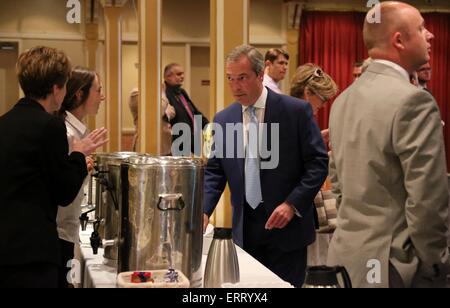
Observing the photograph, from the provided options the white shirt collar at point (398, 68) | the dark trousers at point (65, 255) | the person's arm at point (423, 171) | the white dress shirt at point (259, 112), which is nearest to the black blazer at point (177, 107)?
the white dress shirt at point (259, 112)

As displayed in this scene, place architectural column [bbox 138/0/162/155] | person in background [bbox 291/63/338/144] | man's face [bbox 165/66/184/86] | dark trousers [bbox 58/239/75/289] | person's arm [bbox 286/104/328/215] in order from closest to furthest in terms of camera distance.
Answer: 1. dark trousers [bbox 58/239/75/289]
2. person's arm [bbox 286/104/328/215]
3. person in background [bbox 291/63/338/144]
4. architectural column [bbox 138/0/162/155]
5. man's face [bbox 165/66/184/86]

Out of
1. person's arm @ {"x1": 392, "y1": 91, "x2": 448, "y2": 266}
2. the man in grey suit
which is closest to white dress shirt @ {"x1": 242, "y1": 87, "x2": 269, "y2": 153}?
the man in grey suit

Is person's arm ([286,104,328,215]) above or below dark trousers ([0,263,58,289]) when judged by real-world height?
above

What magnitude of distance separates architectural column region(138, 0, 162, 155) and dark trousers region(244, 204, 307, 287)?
3872mm

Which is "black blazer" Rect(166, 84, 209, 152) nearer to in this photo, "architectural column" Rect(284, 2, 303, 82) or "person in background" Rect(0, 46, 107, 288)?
"architectural column" Rect(284, 2, 303, 82)

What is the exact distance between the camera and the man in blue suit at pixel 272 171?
2.92m

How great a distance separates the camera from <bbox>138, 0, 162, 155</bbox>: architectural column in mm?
6664

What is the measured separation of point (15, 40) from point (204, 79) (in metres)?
2.96

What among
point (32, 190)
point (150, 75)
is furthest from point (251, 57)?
point (150, 75)

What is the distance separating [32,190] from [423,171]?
117 cm

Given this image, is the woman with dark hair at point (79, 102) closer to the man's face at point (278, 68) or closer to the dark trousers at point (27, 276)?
the dark trousers at point (27, 276)

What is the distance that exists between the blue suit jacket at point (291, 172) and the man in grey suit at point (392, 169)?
713 millimetres

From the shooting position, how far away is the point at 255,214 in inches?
116
